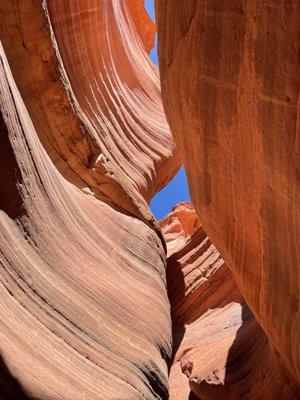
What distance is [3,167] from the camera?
410 cm

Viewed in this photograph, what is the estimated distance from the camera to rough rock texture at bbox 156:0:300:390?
131 inches

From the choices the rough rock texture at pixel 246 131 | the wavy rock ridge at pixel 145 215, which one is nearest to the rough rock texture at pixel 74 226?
the wavy rock ridge at pixel 145 215

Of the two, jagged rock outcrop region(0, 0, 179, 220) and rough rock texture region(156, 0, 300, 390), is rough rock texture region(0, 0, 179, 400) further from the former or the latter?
rough rock texture region(156, 0, 300, 390)

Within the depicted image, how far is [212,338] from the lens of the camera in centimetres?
786

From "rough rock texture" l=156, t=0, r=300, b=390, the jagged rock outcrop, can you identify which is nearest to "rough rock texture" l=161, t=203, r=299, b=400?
"rough rock texture" l=156, t=0, r=300, b=390

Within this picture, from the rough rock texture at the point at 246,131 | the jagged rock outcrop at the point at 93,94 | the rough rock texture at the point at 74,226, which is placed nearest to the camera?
the rough rock texture at the point at 246,131

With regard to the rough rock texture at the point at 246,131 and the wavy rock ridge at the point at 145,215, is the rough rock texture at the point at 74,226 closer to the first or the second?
the wavy rock ridge at the point at 145,215

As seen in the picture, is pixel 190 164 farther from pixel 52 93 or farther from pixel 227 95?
pixel 52 93

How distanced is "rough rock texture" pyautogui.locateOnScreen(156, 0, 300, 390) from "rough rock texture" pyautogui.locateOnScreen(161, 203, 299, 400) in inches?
46.3

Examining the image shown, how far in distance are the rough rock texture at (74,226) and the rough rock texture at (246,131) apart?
112 centimetres

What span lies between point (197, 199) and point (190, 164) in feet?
1.30

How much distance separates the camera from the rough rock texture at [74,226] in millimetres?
3615

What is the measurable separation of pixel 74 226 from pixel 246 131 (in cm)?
202

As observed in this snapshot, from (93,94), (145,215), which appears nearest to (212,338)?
(145,215)
